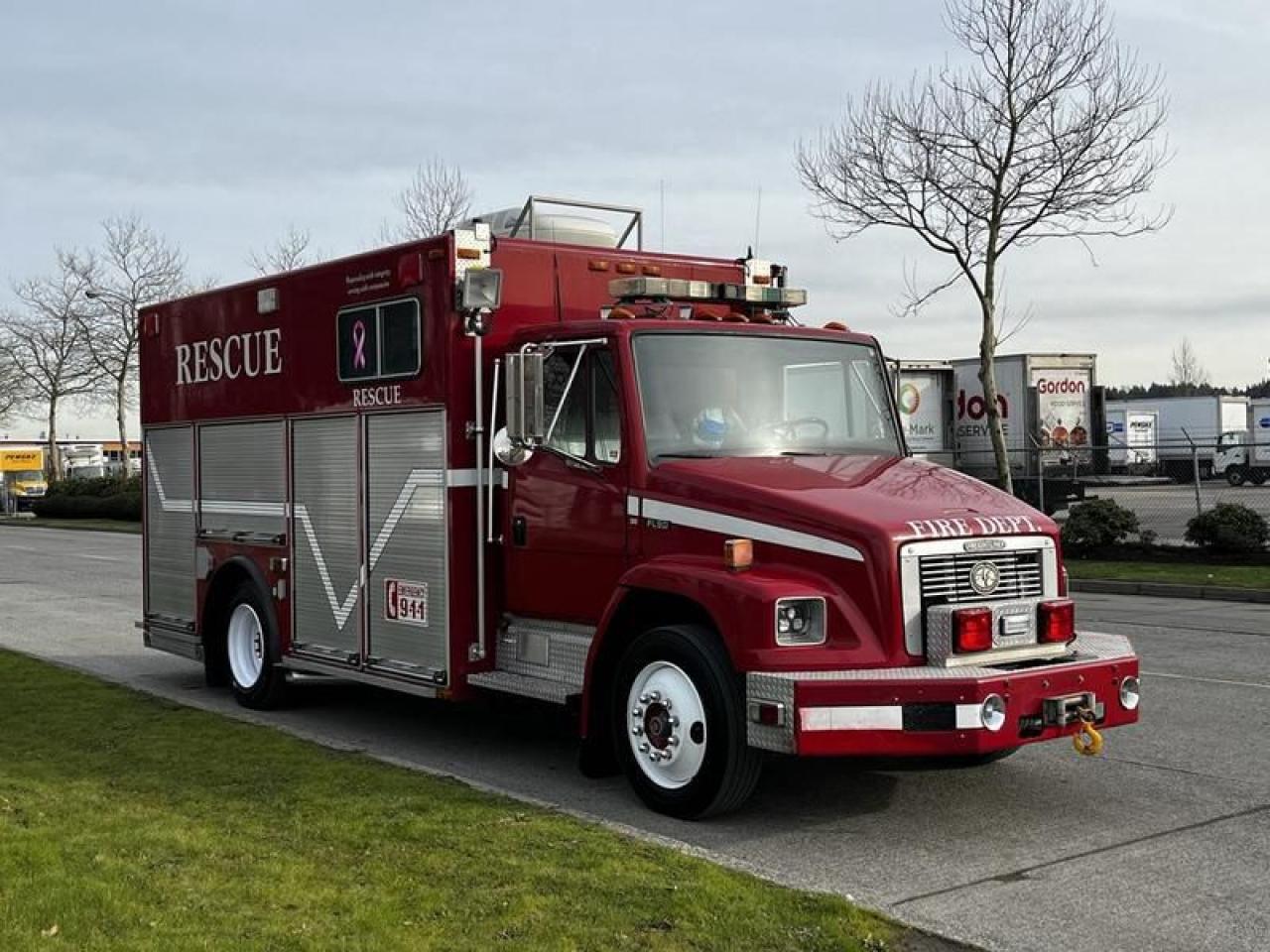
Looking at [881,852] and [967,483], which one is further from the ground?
[967,483]

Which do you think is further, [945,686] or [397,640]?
[397,640]

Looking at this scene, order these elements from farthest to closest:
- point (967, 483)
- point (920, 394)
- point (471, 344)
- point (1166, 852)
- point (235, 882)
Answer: point (920, 394)
point (471, 344)
point (967, 483)
point (1166, 852)
point (235, 882)

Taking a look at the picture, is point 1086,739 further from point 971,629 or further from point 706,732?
point 706,732

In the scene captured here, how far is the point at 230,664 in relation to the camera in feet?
33.7

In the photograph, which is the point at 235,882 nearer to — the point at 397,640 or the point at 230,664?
the point at 397,640

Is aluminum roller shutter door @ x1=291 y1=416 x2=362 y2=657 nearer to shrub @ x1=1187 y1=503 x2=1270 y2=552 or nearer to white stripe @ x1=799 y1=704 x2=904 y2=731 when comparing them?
white stripe @ x1=799 y1=704 x2=904 y2=731

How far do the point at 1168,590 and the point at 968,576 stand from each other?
12728 mm

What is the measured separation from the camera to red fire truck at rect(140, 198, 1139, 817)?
6.09m

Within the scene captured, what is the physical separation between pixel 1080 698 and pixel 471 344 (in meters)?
3.75

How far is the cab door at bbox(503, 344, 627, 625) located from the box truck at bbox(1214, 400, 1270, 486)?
35.7 m

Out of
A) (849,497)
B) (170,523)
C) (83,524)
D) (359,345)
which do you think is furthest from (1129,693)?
(83,524)

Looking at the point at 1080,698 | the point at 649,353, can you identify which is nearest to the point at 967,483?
the point at 1080,698

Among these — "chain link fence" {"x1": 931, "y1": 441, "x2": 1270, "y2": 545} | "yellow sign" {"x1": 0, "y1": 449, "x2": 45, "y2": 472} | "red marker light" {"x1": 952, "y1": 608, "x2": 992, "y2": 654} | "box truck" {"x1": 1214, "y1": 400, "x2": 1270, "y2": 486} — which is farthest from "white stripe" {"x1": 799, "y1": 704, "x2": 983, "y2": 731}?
"yellow sign" {"x1": 0, "y1": 449, "x2": 45, "y2": 472}

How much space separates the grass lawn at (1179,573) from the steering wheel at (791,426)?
11818 millimetres
